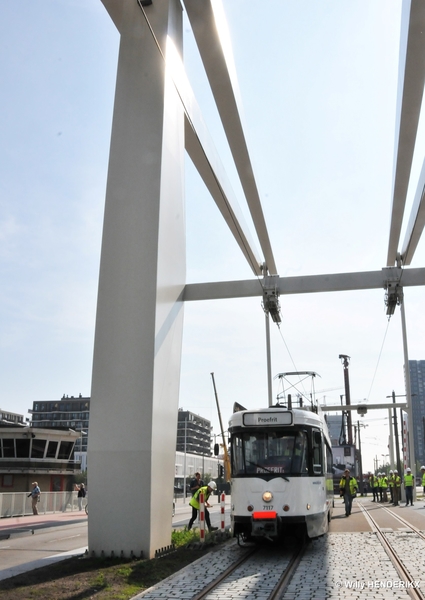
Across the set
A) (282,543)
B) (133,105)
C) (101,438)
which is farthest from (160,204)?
(282,543)

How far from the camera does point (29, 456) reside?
38.5 meters

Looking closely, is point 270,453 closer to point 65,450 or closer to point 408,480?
point 408,480

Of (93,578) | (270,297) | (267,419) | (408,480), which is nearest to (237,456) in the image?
(267,419)

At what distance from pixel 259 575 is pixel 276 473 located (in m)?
2.75

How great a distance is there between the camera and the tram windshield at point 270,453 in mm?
12070

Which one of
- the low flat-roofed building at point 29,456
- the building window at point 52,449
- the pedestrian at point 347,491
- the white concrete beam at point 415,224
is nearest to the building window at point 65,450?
the low flat-roofed building at point 29,456

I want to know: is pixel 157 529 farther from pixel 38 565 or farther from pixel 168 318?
pixel 168 318

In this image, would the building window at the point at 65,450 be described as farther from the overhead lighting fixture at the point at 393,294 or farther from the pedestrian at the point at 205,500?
the overhead lighting fixture at the point at 393,294

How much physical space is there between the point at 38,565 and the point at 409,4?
11235 mm

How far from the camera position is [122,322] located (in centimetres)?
1111

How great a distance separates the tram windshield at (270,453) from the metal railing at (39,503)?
1465cm
